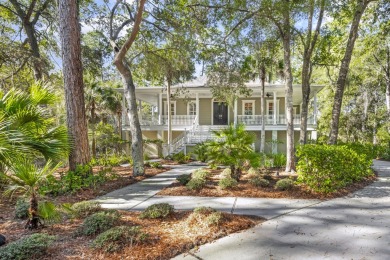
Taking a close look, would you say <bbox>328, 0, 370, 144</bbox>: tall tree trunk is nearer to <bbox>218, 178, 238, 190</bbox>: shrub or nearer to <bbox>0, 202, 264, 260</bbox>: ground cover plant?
<bbox>218, 178, 238, 190</bbox>: shrub

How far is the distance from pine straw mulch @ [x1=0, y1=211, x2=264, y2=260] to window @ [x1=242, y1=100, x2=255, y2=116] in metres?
16.1

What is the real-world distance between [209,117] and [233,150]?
1299 centimetres

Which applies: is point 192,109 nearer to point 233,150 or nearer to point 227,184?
point 233,150

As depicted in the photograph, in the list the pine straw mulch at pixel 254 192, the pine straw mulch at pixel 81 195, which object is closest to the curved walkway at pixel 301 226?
the pine straw mulch at pixel 254 192

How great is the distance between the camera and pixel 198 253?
10.4ft

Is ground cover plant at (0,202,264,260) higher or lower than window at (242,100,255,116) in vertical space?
lower

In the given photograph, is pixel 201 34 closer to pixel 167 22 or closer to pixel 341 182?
pixel 167 22

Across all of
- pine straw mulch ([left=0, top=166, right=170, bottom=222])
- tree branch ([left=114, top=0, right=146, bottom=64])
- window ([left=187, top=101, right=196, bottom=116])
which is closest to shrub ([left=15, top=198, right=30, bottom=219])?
pine straw mulch ([left=0, top=166, right=170, bottom=222])

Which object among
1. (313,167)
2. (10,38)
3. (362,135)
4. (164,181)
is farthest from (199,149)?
(362,135)

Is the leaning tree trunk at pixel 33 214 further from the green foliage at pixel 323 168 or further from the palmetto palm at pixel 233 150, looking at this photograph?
the green foliage at pixel 323 168

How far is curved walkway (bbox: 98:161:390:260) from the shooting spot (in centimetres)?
320

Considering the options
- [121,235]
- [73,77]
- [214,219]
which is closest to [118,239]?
[121,235]

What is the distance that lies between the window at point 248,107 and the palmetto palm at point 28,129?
53.2ft

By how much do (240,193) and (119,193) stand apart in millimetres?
3278
